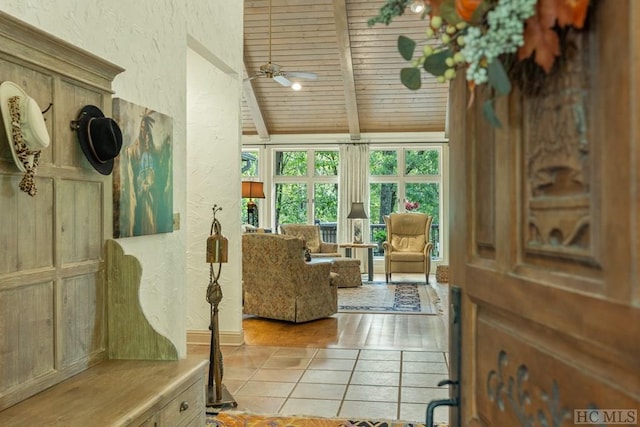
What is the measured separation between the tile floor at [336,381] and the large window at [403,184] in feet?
20.9

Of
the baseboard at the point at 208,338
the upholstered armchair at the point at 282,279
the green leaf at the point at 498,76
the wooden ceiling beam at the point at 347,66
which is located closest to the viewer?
the green leaf at the point at 498,76

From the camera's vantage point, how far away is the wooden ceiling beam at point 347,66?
7708 mm

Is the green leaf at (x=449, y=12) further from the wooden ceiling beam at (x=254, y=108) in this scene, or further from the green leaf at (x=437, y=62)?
the wooden ceiling beam at (x=254, y=108)

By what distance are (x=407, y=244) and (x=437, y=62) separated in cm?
891

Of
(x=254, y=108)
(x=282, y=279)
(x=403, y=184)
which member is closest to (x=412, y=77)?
(x=282, y=279)

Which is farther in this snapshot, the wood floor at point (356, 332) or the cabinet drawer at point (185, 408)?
the wood floor at point (356, 332)

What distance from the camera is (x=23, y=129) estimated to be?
5.59 feet

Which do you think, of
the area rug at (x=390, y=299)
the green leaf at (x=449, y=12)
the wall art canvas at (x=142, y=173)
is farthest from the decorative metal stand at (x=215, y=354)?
the area rug at (x=390, y=299)

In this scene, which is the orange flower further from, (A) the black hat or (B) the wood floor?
(B) the wood floor

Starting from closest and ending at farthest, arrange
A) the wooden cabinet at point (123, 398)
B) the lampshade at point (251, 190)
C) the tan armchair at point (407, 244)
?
the wooden cabinet at point (123, 398) < the lampshade at point (251, 190) < the tan armchair at point (407, 244)

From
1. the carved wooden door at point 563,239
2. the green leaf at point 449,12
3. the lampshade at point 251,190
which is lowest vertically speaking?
the carved wooden door at point 563,239

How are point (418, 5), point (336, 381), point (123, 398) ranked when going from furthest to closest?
point (336, 381) < point (418, 5) < point (123, 398)

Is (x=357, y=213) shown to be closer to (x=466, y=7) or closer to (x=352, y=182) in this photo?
(x=352, y=182)

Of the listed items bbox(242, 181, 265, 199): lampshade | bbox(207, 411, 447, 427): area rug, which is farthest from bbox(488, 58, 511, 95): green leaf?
bbox(242, 181, 265, 199): lampshade
